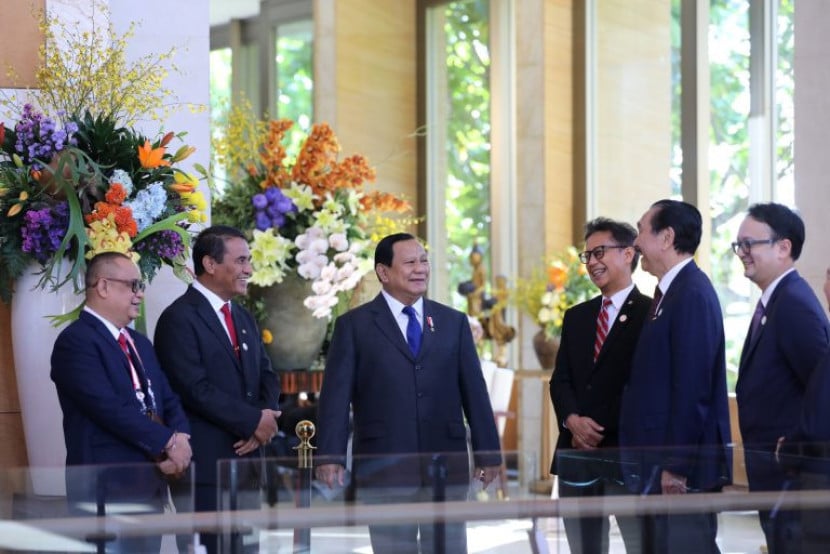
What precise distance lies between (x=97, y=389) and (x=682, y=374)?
6.05ft

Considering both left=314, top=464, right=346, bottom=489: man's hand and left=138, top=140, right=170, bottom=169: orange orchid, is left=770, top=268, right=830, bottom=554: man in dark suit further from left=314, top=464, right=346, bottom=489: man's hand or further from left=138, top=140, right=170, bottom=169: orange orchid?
left=138, top=140, right=170, bottom=169: orange orchid

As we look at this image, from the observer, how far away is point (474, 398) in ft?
15.3

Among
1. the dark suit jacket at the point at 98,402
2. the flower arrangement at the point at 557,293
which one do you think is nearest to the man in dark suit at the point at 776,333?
the dark suit jacket at the point at 98,402

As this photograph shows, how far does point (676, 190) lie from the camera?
1027 cm

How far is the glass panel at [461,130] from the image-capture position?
11.9 meters

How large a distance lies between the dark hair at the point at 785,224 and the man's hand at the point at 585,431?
2.96 feet

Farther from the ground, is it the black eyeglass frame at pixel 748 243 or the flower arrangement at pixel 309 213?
the flower arrangement at pixel 309 213

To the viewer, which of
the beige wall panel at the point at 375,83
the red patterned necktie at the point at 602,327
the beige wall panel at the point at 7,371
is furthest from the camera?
the beige wall panel at the point at 375,83

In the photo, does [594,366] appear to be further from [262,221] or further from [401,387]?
[262,221]

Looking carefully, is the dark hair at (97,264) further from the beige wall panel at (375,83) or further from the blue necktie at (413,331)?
the beige wall panel at (375,83)

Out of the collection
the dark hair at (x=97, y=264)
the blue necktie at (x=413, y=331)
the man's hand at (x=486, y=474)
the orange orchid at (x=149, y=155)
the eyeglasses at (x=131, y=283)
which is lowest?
the man's hand at (x=486, y=474)

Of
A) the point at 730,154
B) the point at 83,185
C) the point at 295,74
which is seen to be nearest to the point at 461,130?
the point at 295,74

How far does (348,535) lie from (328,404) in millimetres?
1301

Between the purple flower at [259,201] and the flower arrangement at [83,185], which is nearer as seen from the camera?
the flower arrangement at [83,185]
